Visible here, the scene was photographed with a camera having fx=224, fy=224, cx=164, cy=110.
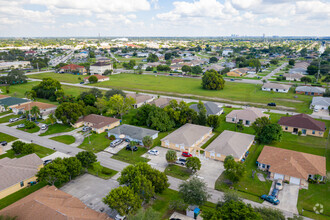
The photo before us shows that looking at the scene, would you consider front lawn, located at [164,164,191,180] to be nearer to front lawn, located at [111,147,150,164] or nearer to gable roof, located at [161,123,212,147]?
front lawn, located at [111,147,150,164]

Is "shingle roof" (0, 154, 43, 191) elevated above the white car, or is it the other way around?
"shingle roof" (0, 154, 43, 191)

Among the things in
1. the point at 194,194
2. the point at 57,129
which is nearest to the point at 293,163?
the point at 194,194

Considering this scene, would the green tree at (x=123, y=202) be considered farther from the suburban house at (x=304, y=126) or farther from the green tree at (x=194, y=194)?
the suburban house at (x=304, y=126)

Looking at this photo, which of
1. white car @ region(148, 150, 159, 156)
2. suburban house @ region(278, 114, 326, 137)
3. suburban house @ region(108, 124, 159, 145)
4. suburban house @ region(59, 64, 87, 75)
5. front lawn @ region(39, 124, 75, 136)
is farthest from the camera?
suburban house @ region(59, 64, 87, 75)

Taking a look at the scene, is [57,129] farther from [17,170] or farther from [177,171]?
[177,171]

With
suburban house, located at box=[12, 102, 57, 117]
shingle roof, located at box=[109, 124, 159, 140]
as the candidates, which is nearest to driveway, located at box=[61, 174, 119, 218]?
Answer: shingle roof, located at box=[109, 124, 159, 140]

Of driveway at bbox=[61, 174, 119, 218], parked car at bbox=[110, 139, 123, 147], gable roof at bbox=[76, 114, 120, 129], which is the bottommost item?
driveway at bbox=[61, 174, 119, 218]
